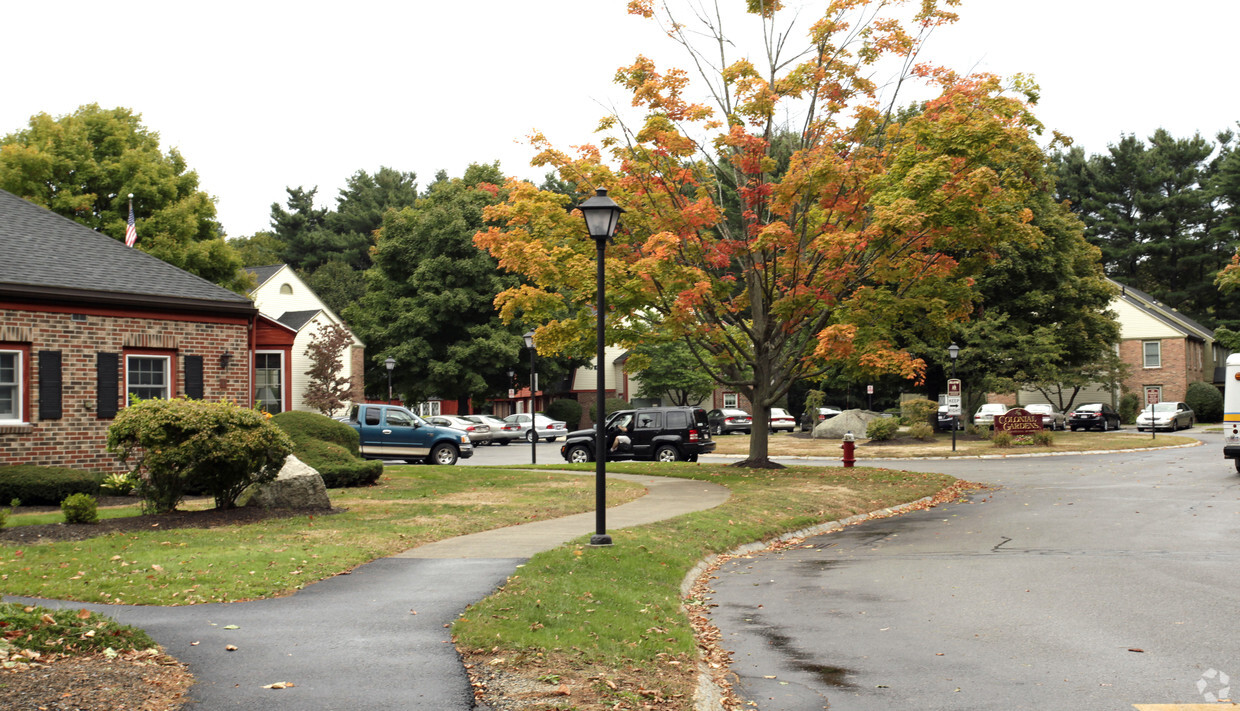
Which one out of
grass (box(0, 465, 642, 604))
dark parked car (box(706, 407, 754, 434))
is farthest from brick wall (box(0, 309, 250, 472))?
dark parked car (box(706, 407, 754, 434))

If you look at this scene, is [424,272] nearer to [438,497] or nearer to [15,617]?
[438,497]

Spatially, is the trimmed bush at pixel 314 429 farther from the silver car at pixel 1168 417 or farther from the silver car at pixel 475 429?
the silver car at pixel 1168 417

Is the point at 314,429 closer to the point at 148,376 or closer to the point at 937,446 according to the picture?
the point at 148,376

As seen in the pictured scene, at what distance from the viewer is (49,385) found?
60.6ft

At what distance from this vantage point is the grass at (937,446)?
34.7m

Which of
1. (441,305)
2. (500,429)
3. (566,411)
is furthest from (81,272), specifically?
(566,411)

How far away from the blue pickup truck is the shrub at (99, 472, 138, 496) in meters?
10.5

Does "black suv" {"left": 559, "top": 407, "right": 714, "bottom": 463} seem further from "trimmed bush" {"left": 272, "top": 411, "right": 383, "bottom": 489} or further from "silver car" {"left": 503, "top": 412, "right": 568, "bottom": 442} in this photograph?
"silver car" {"left": 503, "top": 412, "right": 568, "bottom": 442}

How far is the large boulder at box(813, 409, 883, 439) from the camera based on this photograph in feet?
149

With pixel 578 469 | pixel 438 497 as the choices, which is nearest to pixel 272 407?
pixel 578 469

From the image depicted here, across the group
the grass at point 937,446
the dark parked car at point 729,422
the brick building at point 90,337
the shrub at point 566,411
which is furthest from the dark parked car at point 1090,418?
the brick building at point 90,337

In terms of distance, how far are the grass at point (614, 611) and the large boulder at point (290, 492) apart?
5.33 m

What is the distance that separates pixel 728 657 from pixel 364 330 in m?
48.2

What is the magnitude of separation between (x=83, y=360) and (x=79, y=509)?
6.91m
